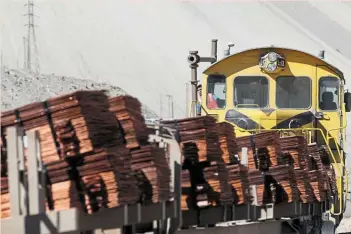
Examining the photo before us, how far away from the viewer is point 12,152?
16.7ft

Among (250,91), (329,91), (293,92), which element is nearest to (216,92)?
(250,91)

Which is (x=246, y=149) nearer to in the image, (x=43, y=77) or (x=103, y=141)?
(x=103, y=141)

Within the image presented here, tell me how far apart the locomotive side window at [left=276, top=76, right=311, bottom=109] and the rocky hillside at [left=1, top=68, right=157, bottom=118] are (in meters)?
29.3

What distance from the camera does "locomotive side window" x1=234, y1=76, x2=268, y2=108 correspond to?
13.6 metres

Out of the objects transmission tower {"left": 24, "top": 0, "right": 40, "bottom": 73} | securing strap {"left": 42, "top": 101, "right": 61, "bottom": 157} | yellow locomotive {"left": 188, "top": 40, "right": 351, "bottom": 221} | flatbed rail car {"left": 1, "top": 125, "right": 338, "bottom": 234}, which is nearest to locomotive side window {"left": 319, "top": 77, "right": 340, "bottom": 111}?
yellow locomotive {"left": 188, "top": 40, "right": 351, "bottom": 221}

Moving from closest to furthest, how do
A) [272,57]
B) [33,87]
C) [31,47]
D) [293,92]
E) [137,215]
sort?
[137,215], [272,57], [293,92], [33,87], [31,47]

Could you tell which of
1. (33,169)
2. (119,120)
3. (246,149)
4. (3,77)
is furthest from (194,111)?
(3,77)

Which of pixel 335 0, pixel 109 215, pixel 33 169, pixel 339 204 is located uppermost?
pixel 335 0

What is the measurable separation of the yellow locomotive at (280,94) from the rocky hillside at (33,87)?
29.0 meters

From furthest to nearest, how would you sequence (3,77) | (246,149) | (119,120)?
1. (3,77)
2. (246,149)
3. (119,120)

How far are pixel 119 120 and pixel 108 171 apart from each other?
0.75 metres

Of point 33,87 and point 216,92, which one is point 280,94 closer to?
point 216,92

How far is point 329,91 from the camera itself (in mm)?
13586

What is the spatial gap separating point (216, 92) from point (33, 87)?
3452cm
